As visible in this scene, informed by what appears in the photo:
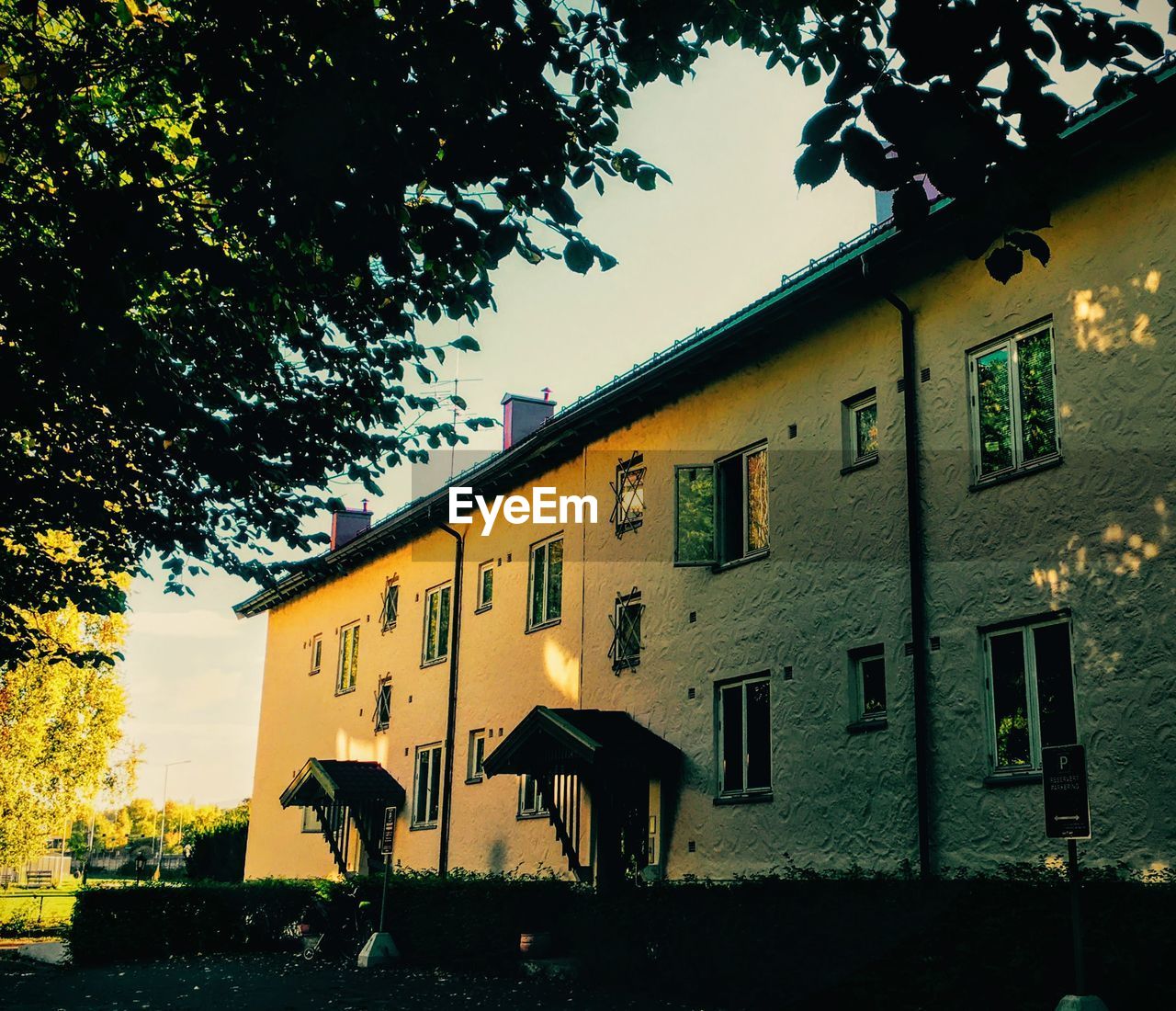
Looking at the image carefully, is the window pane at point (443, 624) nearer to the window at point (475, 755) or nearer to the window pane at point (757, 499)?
the window at point (475, 755)

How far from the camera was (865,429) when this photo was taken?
15086 mm

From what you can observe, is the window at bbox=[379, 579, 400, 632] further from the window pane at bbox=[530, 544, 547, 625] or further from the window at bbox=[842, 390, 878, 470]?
the window at bbox=[842, 390, 878, 470]

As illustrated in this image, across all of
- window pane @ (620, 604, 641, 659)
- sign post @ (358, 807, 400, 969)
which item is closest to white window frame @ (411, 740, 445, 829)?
sign post @ (358, 807, 400, 969)

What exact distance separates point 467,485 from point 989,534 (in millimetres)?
13711

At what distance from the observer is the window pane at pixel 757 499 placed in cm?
1655

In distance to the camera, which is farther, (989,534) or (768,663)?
(768,663)

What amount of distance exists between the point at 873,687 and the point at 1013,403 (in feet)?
11.8

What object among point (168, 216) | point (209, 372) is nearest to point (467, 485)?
point (209, 372)

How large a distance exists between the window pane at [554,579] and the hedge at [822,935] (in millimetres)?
4563

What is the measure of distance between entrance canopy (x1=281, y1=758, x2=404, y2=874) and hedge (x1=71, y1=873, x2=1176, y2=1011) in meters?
5.77

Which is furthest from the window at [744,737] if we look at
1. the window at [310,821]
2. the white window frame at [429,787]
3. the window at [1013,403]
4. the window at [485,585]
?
the window at [310,821]

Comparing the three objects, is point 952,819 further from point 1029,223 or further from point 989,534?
point 1029,223

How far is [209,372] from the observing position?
37.6ft

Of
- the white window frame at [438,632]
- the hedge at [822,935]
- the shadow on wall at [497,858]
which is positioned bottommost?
the hedge at [822,935]
